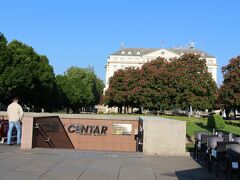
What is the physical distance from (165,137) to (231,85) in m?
55.7

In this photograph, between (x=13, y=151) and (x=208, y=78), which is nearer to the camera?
(x=13, y=151)

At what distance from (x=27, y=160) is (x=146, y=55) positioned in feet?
471

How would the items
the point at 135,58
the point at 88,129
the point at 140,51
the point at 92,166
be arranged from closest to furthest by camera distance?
the point at 92,166, the point at 88,129, the point at 135,58, the point at 140,51

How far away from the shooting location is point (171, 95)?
66.0 metres

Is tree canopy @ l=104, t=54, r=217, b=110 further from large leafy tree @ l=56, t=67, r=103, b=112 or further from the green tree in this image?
large leafy tree @ l=56, t=67, r=103, b=112

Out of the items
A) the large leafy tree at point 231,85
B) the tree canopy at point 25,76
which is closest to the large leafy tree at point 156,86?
the large leafy tree at point 231,85

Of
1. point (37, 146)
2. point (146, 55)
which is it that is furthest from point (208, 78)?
point (146, 55)

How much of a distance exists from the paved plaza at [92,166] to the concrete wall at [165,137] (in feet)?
1.99

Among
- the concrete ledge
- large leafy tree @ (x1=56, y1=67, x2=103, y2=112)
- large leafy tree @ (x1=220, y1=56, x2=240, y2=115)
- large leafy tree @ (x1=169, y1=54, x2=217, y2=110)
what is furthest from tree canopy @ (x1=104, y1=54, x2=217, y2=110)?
the concrete ledge

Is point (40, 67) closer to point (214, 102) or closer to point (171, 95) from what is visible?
point (171, 95)

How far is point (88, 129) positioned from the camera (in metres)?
24.2

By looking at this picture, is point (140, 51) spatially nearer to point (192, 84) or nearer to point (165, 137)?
point (192, 84)

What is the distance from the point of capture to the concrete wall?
1379 cm

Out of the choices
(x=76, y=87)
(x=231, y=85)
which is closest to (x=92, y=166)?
(x=231, y=85)
